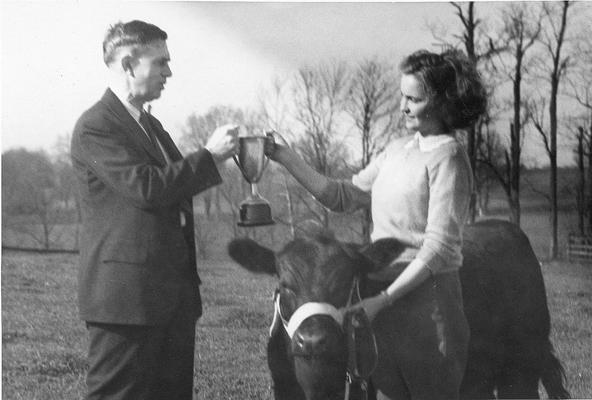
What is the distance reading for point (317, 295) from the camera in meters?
2.26

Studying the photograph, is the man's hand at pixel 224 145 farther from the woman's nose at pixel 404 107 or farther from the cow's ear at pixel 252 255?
the woman's nose at pixel 404 107

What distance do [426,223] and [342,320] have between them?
48 centimetres

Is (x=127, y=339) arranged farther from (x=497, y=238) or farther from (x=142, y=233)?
(x=497, y=238)

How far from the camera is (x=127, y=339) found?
2.46m

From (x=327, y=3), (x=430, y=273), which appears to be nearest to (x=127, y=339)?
(x=430, y=273)

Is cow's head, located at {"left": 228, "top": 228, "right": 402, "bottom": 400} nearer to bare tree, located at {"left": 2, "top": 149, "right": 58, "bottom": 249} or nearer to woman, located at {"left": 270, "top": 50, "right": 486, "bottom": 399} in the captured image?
woman, located at {"left": 270, "top": 50, "right": 486, "bottom": 399}

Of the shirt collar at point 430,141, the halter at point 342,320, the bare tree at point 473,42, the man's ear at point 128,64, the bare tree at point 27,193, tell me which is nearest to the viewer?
the halter at point 342,320

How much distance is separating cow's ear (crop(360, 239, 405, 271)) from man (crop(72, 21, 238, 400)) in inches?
25.7

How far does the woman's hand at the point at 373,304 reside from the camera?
234cm

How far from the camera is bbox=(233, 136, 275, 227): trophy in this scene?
99.7 inches

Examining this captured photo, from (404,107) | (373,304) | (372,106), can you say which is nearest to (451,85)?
(404,107)

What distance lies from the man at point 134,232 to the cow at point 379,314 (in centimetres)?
28

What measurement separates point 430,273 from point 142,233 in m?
1.10

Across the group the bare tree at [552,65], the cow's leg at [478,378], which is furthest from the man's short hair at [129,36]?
the cow's leg at [478,378]
